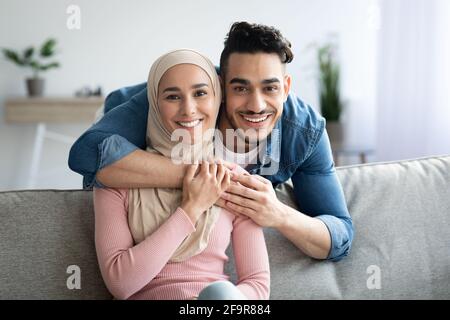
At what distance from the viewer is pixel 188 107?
1.46m

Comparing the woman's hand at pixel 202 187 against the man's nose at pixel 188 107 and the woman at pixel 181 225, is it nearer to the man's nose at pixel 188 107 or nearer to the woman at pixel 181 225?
the woman at pixel 181 225

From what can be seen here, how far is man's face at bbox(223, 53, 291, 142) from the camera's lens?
1564mm

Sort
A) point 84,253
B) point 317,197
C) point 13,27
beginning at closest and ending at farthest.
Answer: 1. point 84,253
2. point 317,197
3. point 13,27

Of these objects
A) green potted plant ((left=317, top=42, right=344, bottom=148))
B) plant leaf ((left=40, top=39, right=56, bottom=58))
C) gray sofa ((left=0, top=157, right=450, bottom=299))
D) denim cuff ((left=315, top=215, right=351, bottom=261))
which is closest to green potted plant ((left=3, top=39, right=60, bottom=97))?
plant leaf ((left=40, top=39, right=56, bottom=58))

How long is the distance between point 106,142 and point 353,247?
0.74 metres

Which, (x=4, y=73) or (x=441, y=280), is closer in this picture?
(x=441, y=280)

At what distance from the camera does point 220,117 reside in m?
1.66

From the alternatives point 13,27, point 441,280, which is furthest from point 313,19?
point 441,280

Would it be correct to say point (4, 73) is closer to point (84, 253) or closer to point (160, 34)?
point (160, 34)

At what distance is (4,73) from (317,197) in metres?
3.66

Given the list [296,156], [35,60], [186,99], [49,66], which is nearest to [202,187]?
[186,99]

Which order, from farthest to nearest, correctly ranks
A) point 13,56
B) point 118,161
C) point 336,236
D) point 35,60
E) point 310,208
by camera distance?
point 35,60, point 13,56, point 310,208, point 336,236, point 118,161

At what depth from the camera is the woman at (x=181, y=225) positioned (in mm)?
1398

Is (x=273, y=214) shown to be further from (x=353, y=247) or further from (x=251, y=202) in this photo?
(x=353, y=247)
